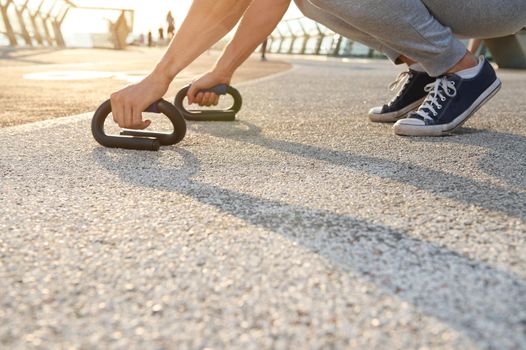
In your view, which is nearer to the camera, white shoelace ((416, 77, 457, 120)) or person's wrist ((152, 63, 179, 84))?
person's wrist ((152, 63, 179, 84))

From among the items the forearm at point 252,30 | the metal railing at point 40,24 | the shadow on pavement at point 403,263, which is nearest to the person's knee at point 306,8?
the forearm at point 252,30

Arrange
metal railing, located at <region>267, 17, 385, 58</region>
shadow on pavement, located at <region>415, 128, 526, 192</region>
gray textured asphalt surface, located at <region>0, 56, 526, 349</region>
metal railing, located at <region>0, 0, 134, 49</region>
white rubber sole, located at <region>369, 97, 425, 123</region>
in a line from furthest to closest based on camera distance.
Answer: metal railing, located at <region>267, 17, 385, 58</region>, metal railing, located at <region>0, 0, 134, 49</region>, white rubber sole, located at <region>369, 97, 425, 123</region>, shadow on pavement, located at <region>415, 128, 526, 192</region>, gray textured asphalt surface, located at <region>0, 56, 526, 349</region>

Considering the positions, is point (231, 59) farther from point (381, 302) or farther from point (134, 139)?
point (381, 302)

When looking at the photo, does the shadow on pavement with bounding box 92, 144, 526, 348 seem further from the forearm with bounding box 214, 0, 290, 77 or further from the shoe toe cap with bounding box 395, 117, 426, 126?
the forearm with bounding box 214, 0, 290, 77

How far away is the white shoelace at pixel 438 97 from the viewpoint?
1772 mm

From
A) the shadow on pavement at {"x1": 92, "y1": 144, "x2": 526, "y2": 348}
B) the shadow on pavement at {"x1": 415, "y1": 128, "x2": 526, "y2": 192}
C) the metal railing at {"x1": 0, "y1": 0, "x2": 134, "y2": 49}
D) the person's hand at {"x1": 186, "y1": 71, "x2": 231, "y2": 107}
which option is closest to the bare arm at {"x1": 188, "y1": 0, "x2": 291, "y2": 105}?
the person's hand at {"x1": 186, "y1": 71, "x2": 231, "y2": 107}

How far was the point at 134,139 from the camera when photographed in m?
1.46

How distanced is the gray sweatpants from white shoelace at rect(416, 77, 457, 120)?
5 cm

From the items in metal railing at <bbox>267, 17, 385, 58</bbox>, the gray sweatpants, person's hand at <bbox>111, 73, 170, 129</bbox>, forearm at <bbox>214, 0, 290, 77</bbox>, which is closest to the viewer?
person's hand at <bbox>111, 73, 170, 129</bbox>

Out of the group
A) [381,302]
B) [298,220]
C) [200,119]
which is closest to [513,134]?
[200,119]

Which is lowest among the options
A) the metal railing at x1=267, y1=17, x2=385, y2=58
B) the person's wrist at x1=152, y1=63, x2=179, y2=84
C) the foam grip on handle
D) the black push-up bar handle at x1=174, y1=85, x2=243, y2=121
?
the metal railing at x1=267, y1=17, x2=385, y2=58

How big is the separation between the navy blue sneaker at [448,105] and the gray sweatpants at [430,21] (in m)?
0.07

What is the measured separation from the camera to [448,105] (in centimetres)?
178

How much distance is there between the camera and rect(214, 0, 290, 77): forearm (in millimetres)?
1999
